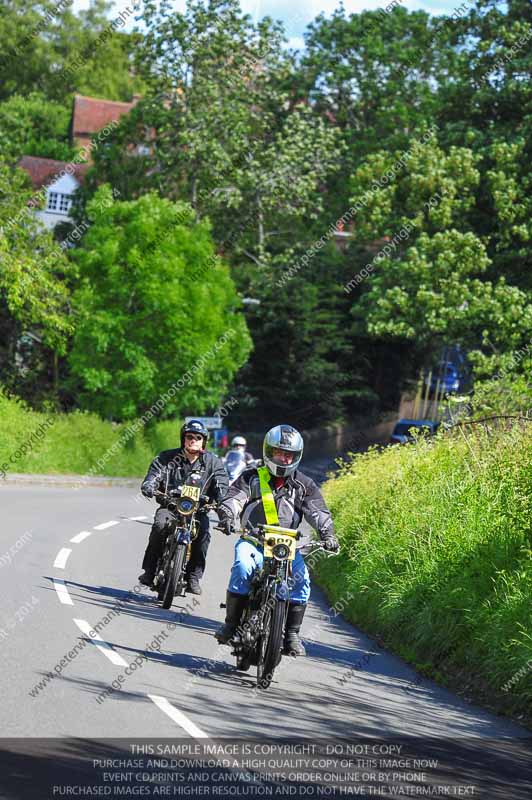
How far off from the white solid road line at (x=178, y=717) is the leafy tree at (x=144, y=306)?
31208 millimetres

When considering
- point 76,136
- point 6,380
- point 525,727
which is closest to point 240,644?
point 525,727

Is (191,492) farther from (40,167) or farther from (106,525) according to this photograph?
(40,167)

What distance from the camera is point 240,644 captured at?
375 inches

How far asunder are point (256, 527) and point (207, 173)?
3920 centimetres

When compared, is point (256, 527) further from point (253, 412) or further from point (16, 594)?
point (253, 412)

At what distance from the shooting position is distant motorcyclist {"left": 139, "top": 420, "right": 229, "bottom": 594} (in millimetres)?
12977

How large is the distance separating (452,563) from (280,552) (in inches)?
133

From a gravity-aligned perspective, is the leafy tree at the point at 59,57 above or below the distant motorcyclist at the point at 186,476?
above

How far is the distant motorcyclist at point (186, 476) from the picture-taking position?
42.6ft

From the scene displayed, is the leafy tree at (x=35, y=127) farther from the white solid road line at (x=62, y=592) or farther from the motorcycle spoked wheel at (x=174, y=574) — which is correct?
the motorcycle spoked wheel at (x=174, y=574)

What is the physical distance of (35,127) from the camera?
269ft

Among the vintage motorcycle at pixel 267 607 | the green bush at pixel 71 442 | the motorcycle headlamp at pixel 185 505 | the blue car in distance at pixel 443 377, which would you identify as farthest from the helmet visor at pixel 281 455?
the blue car in distance at pixel 443 377

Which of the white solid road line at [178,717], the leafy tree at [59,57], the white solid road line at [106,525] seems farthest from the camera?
the leafy tree at [59,57]

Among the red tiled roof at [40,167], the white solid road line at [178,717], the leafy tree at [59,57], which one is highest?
the leafy tree at [59,57]
